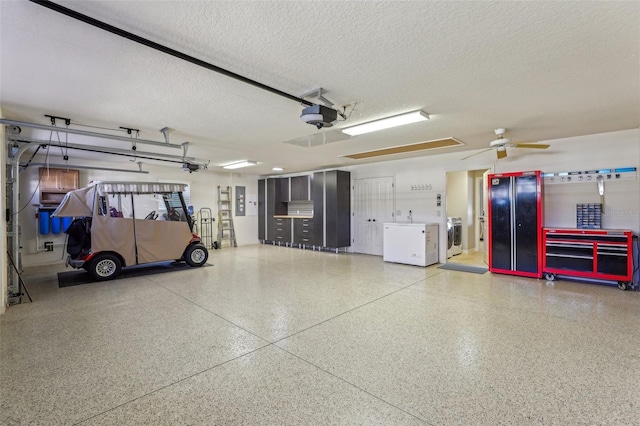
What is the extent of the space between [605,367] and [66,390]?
13.2 ft

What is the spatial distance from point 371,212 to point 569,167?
4274 millimetres

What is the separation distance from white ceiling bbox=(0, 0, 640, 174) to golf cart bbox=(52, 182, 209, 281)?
67.4 inches

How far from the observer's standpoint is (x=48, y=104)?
3.42m

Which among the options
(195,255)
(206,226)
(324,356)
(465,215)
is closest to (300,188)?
(206,226)

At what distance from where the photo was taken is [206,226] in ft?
30.7

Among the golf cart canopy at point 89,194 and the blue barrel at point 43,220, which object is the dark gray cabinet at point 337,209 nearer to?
the golf cart canopy at point 89,194

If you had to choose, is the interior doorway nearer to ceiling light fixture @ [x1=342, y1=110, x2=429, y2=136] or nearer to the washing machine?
the washing machine

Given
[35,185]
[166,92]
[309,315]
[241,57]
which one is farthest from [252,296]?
[35,185]

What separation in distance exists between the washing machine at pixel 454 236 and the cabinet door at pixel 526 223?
1.82 meters

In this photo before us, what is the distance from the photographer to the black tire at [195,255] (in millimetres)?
6391

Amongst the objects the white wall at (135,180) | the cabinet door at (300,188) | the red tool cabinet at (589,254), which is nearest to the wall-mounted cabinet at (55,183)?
the white wall at (135,180)

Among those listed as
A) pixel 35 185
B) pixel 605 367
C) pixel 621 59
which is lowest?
pixel 605 367

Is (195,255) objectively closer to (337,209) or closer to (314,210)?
(314,210)

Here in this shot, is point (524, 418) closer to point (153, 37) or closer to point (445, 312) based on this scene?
point (445, 312)
